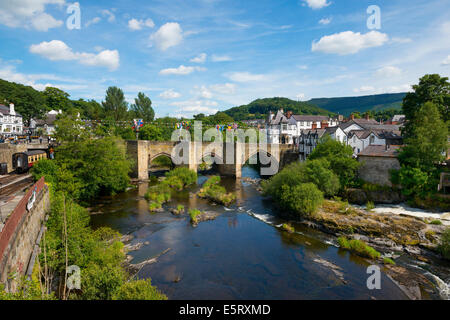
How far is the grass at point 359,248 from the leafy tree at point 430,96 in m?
21.5

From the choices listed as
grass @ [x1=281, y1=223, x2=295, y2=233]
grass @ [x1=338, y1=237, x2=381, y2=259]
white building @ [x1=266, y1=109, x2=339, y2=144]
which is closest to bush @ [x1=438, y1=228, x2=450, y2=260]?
grass @ [x1=338, y1=237, x2=381, y2=259]

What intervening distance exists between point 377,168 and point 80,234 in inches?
1362

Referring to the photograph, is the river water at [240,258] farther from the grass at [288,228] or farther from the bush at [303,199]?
the bush at [303,199]

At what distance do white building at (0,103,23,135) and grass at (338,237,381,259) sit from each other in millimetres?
67010

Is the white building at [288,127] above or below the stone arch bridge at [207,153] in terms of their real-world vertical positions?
above

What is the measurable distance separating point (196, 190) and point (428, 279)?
31.1 m

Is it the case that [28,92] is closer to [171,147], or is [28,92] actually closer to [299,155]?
[171,147]

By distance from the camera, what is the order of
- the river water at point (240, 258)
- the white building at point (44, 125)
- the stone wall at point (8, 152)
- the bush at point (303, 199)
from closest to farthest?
the river water at point (240, 258) → the bush at point (303, 199) → the stone wall at point (8, 152) → the white building at point (44, 125)

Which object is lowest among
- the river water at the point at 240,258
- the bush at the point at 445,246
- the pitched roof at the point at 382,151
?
the river water at the point at 240,258

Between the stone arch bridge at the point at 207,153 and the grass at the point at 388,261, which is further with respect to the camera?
the stone arch bridge at the point at 207,153

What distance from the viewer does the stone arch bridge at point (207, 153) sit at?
47188mm

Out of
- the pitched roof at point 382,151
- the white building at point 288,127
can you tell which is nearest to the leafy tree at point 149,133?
the white building at point 288,127
